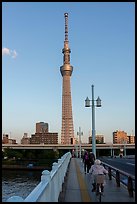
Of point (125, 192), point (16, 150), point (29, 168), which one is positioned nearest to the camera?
point (125, 192)

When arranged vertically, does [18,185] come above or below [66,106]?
below

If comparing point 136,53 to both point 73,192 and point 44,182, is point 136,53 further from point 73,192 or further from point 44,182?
point 73,192

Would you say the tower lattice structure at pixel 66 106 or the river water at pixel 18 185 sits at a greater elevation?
the tower lattice structure at pixel 66 106

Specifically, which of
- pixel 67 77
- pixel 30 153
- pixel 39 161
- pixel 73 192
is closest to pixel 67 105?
pixel 67 77

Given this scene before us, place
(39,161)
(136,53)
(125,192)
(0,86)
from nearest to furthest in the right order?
(0,86) → (136,53) → (125,192) → (39,161)

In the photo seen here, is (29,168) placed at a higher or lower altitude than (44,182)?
lower

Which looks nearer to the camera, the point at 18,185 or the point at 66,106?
the point at 18,185

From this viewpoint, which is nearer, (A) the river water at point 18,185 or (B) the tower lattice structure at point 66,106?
(A) the river water at point 18,185

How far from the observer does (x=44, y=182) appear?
6.68 metres

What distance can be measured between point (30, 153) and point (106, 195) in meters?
110

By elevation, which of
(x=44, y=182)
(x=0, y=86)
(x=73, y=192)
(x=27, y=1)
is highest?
(x=27, y=1)

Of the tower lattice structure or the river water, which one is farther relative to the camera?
the tower lattice structure

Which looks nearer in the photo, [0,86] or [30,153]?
[0,86]

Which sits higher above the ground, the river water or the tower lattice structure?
the tower lattice structure
